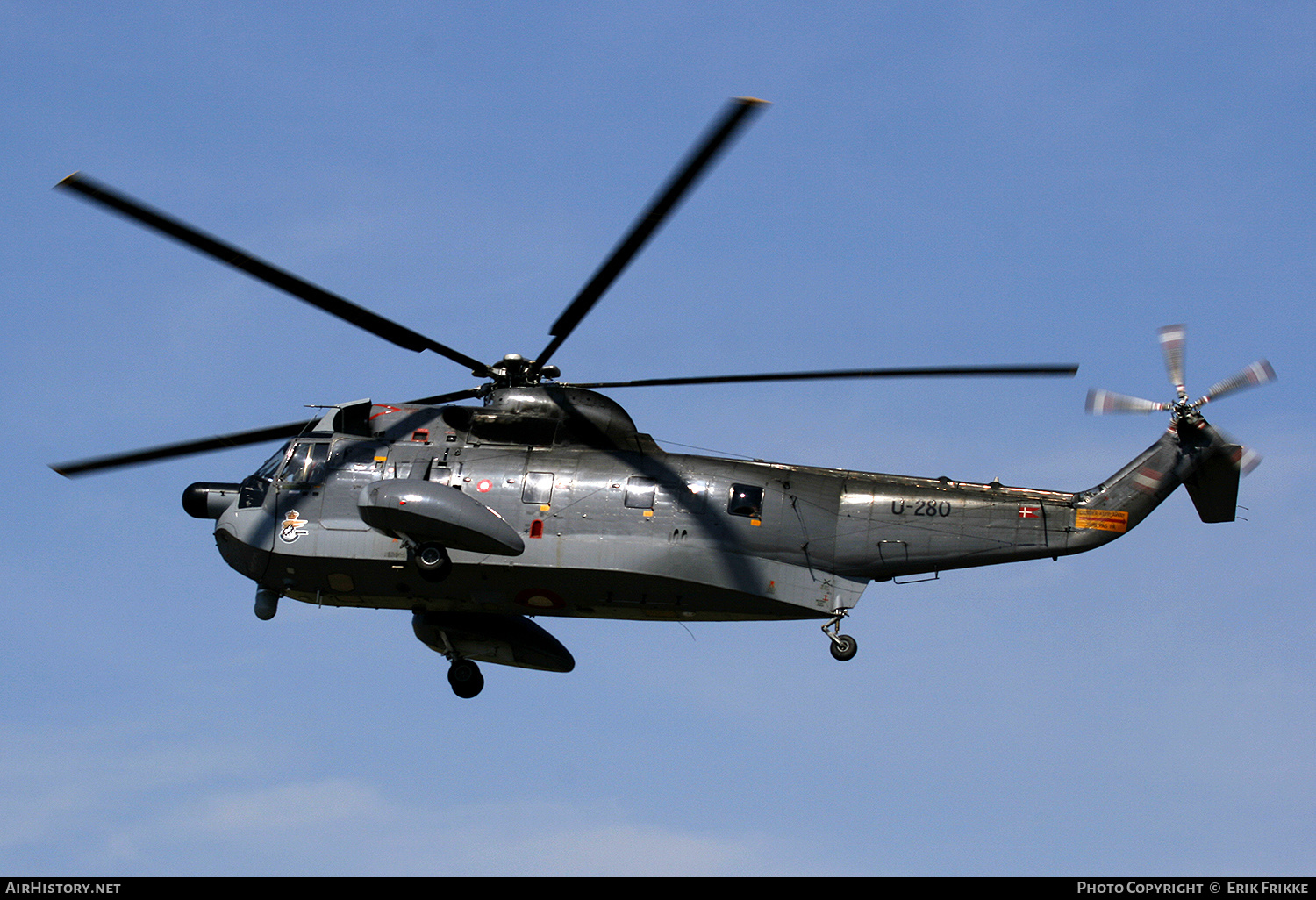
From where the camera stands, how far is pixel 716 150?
21.4 metres

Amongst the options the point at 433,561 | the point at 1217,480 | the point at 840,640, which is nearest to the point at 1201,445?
the point at 1217,480

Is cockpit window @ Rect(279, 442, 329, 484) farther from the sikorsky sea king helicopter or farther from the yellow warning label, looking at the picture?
the yellow warning label

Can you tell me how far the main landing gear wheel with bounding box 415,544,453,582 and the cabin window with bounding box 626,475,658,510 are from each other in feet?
11.4

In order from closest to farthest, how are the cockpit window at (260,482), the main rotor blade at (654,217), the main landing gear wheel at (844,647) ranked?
the main rotor blade at (654,217) → the main landing gear wheel at (844,647) → the cockpit window at (260,482)

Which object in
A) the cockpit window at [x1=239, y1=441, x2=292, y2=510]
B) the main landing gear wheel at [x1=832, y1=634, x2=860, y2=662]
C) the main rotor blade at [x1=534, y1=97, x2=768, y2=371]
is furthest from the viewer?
the cockpit window at [x1=239, y1=441, x2=292, y2=510]

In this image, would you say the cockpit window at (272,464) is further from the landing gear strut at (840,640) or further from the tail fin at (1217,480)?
the tail fin at (1217,480)

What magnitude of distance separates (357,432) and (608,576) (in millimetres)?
6205

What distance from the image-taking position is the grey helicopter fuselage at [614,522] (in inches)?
1088

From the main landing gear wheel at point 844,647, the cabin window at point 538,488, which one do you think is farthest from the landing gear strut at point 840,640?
the cabin window at point 538,488

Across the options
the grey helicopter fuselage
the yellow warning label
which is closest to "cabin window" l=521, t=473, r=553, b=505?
the grey helicopter fuselage

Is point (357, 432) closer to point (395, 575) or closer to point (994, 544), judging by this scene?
point (395, 575)

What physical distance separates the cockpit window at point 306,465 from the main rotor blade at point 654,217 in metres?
5.01

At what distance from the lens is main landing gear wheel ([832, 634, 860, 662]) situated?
27297 millimetres
